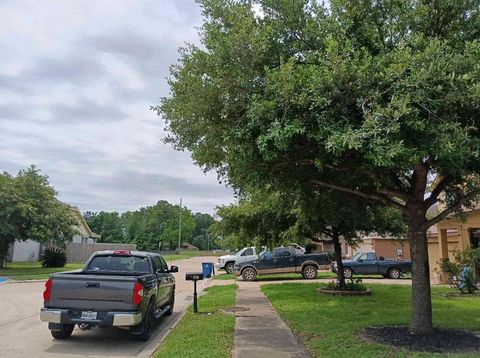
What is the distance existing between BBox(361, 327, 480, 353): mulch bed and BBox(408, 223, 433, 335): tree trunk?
20cm

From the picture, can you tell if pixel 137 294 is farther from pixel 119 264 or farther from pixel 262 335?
pixel 262 335

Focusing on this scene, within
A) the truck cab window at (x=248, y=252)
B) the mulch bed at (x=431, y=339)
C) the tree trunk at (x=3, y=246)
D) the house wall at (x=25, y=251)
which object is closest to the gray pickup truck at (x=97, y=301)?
the mulch bed at (x=431, y=339)

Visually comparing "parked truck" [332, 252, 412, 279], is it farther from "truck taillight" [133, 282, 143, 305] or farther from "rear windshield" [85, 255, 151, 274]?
"truck taillight" [133, 282, 143, 305]

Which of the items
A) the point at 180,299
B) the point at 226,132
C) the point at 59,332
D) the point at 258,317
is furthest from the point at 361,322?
the point at 180,299

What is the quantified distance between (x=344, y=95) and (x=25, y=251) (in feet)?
149

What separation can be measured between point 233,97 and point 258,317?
6.54m

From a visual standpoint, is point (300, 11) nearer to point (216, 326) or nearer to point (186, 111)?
point (186, 111)

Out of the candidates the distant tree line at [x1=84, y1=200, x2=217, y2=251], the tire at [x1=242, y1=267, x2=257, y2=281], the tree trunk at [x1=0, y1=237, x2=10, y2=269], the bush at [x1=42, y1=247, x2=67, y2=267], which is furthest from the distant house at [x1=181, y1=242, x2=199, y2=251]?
the tire at [x1=242, y1=267, x2=257, y2=281]

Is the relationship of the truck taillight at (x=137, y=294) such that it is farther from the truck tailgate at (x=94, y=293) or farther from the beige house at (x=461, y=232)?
the beige house at (x=461, y=232)

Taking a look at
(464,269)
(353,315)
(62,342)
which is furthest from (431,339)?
(464,269)

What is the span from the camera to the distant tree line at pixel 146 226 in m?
113

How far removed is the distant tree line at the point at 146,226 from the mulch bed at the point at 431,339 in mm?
99884

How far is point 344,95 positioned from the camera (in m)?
7.27

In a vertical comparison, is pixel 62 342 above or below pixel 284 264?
below
